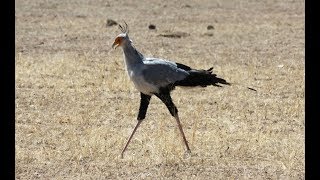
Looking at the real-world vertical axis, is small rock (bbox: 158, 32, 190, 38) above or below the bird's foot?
below

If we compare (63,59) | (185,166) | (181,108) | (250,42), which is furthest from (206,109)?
(250,42)

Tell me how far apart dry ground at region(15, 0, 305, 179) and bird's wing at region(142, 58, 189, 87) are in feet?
2.34

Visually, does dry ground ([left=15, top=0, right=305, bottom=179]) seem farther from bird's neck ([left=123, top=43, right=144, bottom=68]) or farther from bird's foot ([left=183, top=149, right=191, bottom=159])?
bird's neck ([left=123, top=43, right=144, bottom=68])

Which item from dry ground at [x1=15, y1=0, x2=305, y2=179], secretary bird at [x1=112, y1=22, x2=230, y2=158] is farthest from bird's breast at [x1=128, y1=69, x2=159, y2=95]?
dry ground at [x1=15, y1=0, x2=305, y2=179]

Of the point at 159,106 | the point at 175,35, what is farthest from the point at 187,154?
the point at 175,35

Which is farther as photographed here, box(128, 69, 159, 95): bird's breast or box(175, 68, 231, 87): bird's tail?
box(175, 68, 231, 87): bird's tail

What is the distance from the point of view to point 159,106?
11.3 meters

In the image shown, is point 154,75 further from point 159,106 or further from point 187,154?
point 159,106

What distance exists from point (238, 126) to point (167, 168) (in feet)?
7.95

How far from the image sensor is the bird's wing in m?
8.12

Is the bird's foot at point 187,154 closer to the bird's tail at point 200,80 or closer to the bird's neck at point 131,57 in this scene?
the bird's tail at point 200,80

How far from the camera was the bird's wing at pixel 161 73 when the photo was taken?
26.6 ft

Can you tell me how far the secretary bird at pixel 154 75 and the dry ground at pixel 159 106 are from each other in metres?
0.55

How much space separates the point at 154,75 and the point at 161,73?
8 centimetres
